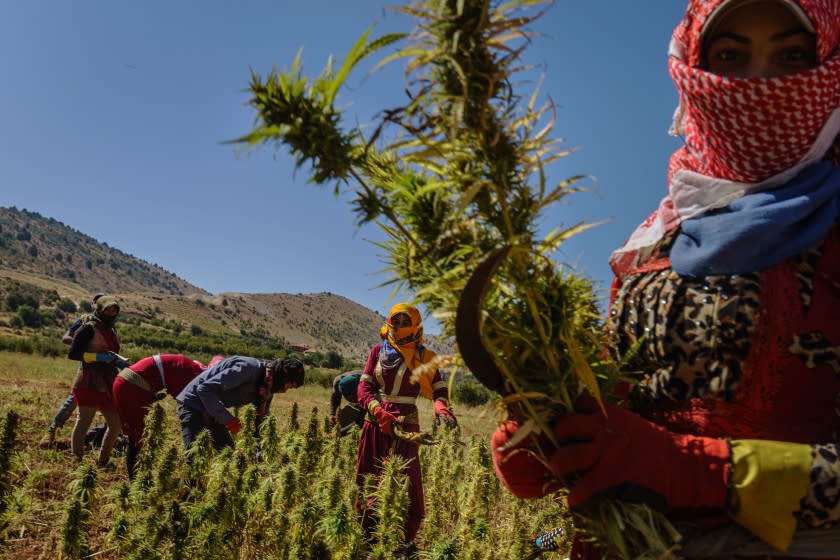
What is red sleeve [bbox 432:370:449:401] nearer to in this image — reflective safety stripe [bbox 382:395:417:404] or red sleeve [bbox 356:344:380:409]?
reflective safety stripe [bbox 382:395:417:404]

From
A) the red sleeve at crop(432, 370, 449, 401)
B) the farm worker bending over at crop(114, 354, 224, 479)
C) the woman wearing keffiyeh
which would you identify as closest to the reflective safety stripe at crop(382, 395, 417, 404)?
the red sleeve at crop(432, 370, 449, 401)

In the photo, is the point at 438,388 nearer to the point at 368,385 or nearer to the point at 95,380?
the point at 368,385

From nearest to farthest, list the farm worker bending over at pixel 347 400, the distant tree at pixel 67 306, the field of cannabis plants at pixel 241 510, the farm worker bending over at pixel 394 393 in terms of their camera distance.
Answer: the field of cannabis plants at pixel 241 510, the farm worker bending over at pixel 394 393, the farm worker bending over at pixel 347 400, the distant tree at pixel 67 306

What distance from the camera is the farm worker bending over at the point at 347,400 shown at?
8.02 metres

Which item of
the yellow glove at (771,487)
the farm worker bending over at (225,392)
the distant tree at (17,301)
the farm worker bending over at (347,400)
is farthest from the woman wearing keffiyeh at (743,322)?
the distant tree at (17,301)

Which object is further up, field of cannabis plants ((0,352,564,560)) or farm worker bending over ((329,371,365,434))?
farm worker bending over ((329,371,365,434))

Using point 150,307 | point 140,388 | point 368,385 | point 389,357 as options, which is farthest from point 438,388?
point 150,307

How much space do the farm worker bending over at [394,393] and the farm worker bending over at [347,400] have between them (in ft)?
8.53

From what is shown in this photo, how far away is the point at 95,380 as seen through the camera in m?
6.89

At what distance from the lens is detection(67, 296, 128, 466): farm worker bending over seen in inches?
269

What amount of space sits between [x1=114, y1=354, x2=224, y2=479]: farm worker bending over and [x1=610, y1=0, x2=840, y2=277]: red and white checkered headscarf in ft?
18.7

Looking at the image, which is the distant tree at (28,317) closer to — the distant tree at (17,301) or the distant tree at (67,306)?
the distant tree at (17,301)

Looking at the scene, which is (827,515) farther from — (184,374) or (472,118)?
(184,374)

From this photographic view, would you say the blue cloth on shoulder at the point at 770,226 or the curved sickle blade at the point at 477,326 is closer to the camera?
the curved sickle blade at the point at 477,326
